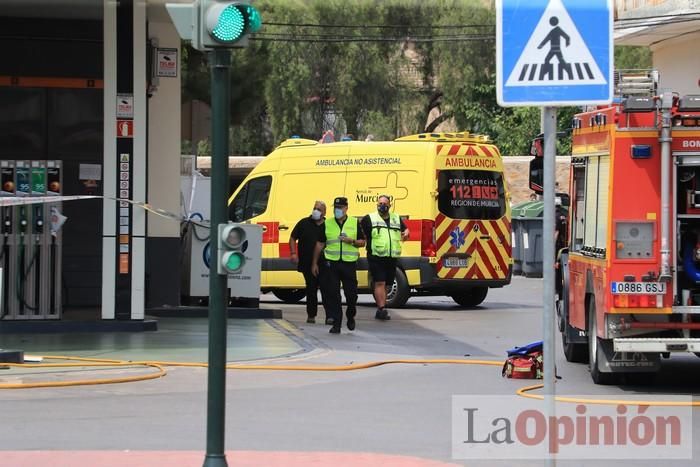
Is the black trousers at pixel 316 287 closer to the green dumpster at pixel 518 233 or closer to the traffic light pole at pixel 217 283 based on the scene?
the traffic light pole at pixel 217 283

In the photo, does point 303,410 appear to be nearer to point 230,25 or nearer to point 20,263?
point 230,25

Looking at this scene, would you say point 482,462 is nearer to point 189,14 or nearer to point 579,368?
point 189,14

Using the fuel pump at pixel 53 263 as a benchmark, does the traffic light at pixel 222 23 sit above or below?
above

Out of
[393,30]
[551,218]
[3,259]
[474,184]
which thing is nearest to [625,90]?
[551,218]

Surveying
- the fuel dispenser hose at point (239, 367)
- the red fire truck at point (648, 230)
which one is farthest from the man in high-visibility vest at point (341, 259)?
the red fire truck at point (648, 230)

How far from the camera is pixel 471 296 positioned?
927 inches

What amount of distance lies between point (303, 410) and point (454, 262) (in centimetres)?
1141

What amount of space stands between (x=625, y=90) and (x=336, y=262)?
6.68 meters

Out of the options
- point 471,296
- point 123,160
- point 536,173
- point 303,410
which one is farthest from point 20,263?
point 471,296

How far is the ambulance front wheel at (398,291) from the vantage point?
2244 cm

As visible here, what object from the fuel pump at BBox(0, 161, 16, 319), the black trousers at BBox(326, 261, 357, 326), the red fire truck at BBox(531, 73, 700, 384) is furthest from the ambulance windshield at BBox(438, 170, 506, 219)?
the red fire truck at BBox(531, 73, 700, 384)

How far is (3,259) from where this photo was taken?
1653cm

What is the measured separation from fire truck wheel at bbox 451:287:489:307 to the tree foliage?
21.6 m

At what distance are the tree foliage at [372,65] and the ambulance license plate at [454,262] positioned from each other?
22629 mm
